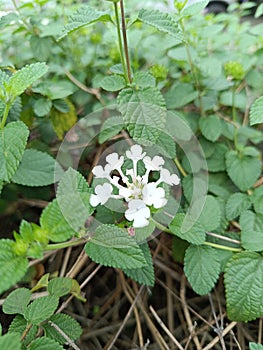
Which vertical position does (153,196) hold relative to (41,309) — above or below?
above

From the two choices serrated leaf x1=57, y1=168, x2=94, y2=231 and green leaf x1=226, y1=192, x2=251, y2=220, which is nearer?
serrated leaf x1=57, y1=168, x2=94, y2=231

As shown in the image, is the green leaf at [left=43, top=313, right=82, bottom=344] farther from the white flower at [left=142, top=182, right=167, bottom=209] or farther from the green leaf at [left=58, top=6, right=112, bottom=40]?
the green leaf at [left=58, top=6, right=112, bottom=40]

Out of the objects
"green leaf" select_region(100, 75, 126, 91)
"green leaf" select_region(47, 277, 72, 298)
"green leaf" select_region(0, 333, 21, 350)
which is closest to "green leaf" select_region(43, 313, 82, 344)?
"green leaf" select_region(47, 277, 72, 298)

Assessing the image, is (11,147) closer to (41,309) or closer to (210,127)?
(41,309)

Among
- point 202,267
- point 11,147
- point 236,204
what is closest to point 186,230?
point 202,267

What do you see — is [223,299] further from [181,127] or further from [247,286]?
[181,127]

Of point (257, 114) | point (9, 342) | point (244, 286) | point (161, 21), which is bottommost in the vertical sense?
point (244, 286)

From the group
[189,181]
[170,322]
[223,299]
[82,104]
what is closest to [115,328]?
[170,322]

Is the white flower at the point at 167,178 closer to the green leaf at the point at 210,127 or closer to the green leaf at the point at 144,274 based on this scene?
the green leaf at the point at 144,274
